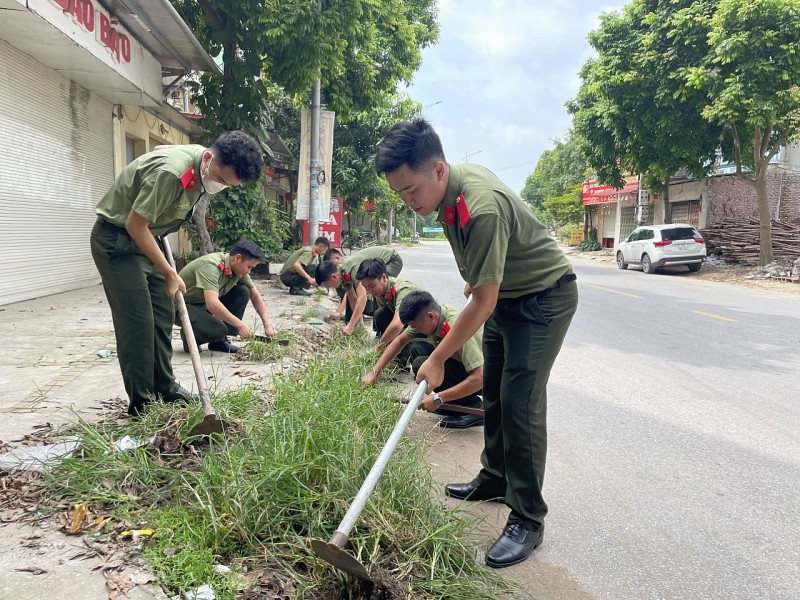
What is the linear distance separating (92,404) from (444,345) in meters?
2.40

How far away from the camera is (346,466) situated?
237cm

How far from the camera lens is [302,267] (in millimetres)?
9367

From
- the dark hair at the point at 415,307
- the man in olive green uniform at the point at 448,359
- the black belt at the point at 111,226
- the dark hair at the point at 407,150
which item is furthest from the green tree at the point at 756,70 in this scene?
the black belt at the point at 111,226

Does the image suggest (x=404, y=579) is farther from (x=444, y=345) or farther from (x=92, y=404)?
(x=92, y=404)

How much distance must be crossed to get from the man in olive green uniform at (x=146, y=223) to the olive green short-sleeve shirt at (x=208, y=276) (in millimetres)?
1760

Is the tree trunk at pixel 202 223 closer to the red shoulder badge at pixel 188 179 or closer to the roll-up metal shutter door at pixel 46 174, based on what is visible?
the roll-up metal shutter door at pixel 46 174

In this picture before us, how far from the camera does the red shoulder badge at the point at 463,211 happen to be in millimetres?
2113

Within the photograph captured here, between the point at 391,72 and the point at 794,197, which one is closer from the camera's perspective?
the point at 391,72

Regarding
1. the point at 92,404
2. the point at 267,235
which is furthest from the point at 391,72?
the point at 92,404

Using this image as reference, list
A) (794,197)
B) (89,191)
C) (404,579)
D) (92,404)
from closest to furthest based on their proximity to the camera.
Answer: (404,579) → (92,404) → (89,191) → (794,197)

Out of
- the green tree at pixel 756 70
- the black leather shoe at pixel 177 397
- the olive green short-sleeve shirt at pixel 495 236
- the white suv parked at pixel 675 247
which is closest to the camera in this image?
the olive green short-sleeve shirt at pixel 495 236

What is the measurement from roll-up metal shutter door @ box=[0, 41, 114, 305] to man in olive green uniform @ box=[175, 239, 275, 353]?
3.18 m

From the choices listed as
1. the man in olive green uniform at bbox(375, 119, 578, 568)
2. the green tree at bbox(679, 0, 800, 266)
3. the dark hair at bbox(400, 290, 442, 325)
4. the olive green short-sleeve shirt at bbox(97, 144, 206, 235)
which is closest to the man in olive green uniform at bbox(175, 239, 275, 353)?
the olive green short-sleeve shirt at bbox(97, 144, 206, 235)

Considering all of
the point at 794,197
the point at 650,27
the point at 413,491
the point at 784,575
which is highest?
the point at 650,27
